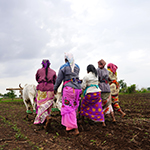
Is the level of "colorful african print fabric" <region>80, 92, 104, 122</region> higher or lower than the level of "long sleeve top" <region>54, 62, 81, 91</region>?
lower

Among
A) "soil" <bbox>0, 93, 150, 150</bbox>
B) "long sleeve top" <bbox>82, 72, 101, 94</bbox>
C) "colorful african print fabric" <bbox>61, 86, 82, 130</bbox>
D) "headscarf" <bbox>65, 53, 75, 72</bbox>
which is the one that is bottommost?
"soil" <bbox>0, 93, 150, 150</bbox>

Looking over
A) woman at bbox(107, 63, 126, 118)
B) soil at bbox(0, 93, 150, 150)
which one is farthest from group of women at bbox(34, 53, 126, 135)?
woman at bbox(107, 63, 126, 118)

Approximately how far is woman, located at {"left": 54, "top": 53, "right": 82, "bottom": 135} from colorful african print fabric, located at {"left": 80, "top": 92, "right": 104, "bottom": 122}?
0.49 m

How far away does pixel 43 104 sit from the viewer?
4996 mm

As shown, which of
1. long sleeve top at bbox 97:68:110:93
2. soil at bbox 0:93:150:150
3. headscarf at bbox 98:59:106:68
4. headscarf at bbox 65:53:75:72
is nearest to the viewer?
soil at bbox 0:93:150:150

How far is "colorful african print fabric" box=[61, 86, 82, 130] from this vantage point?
4.31 meters

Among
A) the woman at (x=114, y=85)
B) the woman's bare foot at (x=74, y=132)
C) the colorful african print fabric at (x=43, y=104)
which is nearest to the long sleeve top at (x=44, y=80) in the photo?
the colorful african print fabric at (x=43, y=104)

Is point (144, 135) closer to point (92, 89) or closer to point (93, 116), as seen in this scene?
point (93, 116)

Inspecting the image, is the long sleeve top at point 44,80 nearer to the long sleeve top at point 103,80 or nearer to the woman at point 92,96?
the woman at point 92,96

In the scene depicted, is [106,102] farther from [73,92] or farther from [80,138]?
[80,138]

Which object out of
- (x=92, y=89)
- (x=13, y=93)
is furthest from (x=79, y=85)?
(x=13, y=93)

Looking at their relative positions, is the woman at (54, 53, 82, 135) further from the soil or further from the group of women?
the soil

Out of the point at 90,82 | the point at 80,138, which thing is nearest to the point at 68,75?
the point at 90,82

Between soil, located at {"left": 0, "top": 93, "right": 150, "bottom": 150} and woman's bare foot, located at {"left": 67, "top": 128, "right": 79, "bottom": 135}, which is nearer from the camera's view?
soil, located at {"left": 0, "top": 93, "right": 150, "bottom": 150}
